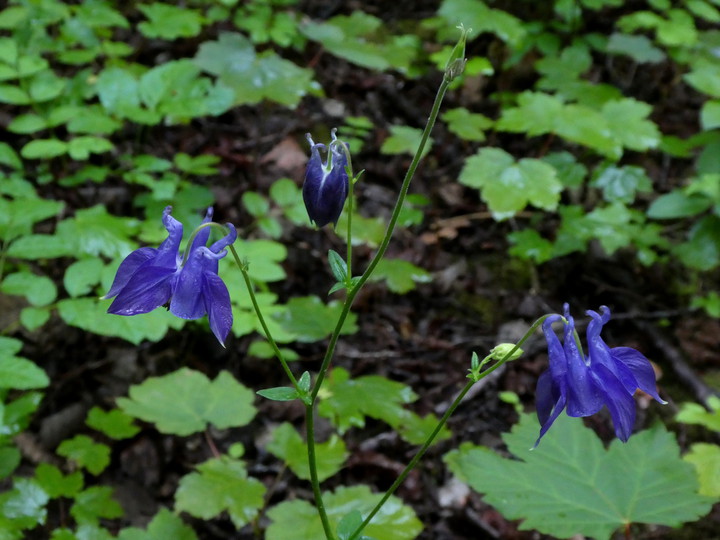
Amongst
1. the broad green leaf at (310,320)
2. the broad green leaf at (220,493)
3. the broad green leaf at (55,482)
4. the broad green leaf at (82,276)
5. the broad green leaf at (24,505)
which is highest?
the broad green leaf at (82,276)

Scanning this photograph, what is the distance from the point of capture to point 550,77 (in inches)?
209

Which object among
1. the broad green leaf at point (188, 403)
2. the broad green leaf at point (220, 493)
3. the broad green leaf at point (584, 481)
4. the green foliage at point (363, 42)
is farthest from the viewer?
the green foliage at point (363, 42)

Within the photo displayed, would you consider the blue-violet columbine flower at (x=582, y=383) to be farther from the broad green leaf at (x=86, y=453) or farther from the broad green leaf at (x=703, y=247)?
the broad green leaf at (x=703, y=247)

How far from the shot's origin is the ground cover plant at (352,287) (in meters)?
2.34

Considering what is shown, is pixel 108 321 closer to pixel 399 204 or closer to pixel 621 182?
pixel 399 204

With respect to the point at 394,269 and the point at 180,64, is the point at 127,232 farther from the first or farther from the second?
the point at 394,269

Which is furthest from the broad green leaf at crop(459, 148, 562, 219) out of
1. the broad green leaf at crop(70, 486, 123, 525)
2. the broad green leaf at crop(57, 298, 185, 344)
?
the broad green leaf at crop(70, 486, 123, 525)

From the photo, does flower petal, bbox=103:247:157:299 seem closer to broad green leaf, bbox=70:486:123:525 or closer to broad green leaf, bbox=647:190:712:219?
broad green leaf, bbox=70:486:123:525

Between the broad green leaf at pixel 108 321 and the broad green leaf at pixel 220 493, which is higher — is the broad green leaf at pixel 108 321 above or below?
above

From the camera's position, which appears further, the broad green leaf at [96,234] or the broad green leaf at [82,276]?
the broad green leaf at [96,234]

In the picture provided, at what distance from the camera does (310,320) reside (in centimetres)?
336

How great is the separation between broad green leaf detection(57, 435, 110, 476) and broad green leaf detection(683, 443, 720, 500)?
2519mm

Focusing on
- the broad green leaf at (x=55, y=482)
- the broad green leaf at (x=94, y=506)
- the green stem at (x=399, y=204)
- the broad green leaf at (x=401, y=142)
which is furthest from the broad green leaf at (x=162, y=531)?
the broad green leaf at (x=401, y=142)

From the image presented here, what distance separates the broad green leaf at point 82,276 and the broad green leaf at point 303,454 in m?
1.03
